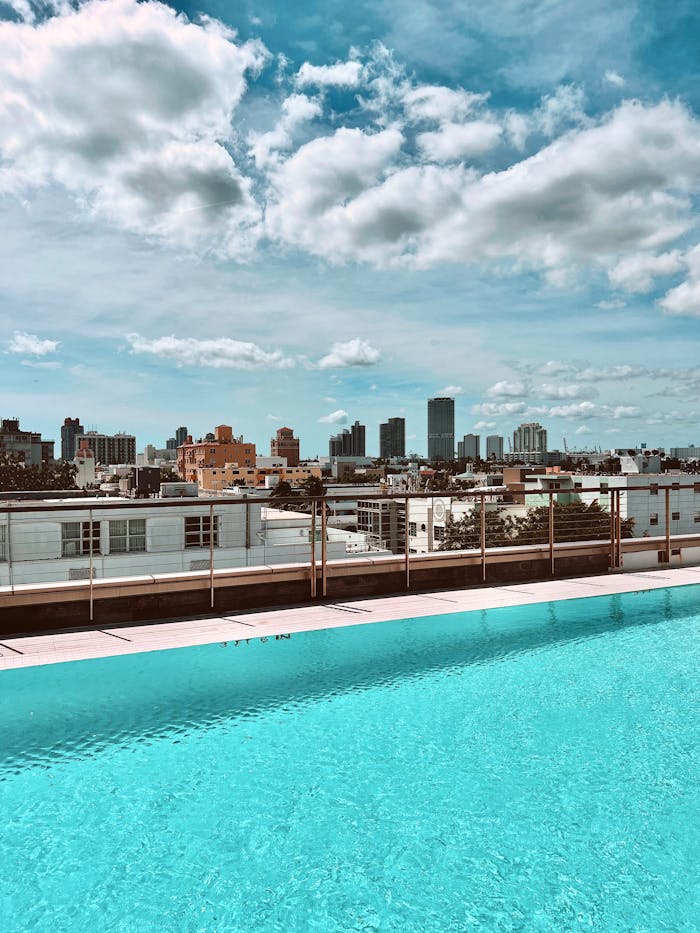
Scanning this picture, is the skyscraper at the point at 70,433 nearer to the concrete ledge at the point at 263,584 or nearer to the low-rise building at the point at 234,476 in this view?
the low-rise building at the point at 234,476

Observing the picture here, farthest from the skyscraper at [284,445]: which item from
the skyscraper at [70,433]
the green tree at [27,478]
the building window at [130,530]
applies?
the building window at [130,530]

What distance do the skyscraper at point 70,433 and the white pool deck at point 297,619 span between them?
7342 inches

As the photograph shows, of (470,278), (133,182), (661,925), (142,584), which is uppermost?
(133,182)

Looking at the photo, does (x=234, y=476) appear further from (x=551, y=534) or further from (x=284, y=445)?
(x=551, y=534)

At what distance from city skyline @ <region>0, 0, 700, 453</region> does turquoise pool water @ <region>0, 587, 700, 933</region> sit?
887 cm

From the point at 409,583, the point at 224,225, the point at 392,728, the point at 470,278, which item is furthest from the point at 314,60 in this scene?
the point at 392,728

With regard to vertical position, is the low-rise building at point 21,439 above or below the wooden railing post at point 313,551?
above

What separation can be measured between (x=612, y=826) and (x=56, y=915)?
2201 mm

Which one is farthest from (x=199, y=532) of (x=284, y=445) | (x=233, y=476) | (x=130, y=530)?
(x=284, y=445)

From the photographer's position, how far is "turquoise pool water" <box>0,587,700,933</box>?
2.31m

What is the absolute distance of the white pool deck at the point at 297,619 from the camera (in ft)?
15.4

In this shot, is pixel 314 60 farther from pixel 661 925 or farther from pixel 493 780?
pixel 661 925

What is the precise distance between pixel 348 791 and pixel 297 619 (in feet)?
8.72

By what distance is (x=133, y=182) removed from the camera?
15344 mm
